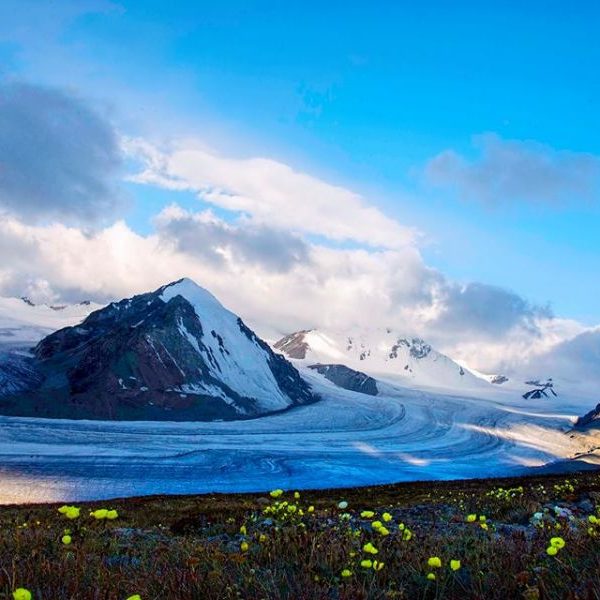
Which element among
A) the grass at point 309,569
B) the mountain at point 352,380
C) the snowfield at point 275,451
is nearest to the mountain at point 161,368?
the snowfield at point 275,451

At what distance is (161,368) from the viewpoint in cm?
10200

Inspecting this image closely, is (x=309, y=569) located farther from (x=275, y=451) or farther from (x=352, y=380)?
(x=352, y=380)

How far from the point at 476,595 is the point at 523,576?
328 mm

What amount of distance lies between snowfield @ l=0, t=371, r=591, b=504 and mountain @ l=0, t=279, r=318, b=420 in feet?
36.9

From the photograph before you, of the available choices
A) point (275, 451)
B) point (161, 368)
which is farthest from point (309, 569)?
point (161, 368)

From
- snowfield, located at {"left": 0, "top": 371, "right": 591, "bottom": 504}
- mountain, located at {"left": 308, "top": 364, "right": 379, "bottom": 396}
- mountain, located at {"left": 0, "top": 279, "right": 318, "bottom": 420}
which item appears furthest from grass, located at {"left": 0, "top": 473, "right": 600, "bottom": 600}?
mountain, located at {"left": 308, "top": 364, "right": 379, "bottom": 396}

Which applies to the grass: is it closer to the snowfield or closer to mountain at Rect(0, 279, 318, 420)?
the snowfield

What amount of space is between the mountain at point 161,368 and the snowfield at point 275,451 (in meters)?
11.3

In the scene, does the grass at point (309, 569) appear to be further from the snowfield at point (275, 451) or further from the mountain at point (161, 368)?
the mountain at point (161, 368)

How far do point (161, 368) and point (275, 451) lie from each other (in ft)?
139

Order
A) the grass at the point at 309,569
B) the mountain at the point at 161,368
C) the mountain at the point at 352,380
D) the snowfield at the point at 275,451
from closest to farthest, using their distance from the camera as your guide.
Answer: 1. the grass at the point at 309,569
2. the snowfield at the point at 275,451
3. the mountain at the point at 161,368
4. the mountain at the point at 352,380

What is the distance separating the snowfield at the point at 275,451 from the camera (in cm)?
4891

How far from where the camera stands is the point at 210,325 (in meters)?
116

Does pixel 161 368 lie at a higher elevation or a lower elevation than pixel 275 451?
higher
